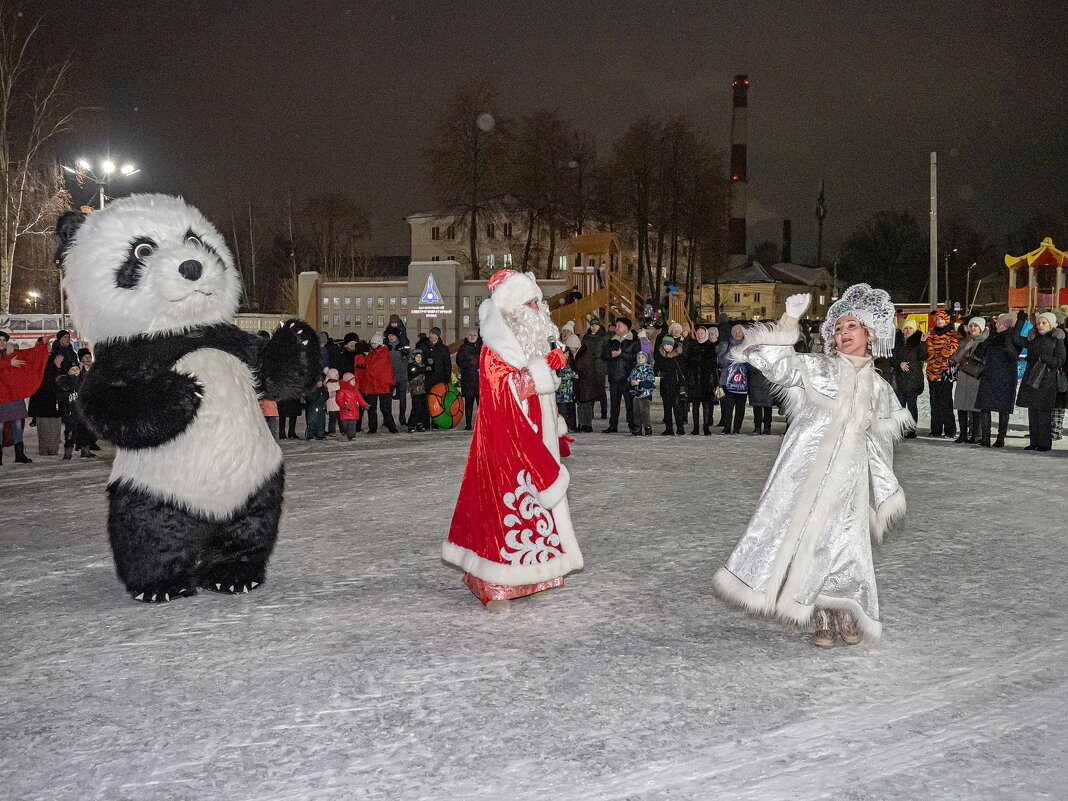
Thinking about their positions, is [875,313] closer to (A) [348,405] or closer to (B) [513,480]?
(B) [513,480]

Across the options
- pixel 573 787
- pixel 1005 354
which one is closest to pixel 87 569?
pixel 573 787

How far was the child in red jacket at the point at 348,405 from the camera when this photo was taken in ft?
45.0

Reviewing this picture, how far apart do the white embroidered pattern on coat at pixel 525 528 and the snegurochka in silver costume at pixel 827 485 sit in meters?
0.96

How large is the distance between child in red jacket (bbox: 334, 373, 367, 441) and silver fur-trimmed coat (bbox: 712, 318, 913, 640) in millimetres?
9782

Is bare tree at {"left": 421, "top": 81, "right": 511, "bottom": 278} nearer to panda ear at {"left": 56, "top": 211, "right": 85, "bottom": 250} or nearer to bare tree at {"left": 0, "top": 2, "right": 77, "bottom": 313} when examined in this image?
bare tree at {"left": 0, "top": 2, "right": 77, "bottom": 313}

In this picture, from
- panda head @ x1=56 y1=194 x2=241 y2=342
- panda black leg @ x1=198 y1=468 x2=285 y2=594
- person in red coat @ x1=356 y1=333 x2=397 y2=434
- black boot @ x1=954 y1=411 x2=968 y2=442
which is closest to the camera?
panda head @ x1=56 y1=194 x2=241 y2=342

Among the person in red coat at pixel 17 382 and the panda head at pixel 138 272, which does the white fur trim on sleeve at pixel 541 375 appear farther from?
Answer: the person in red coat at pixel 17 382

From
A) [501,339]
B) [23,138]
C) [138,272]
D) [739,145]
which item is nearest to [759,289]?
[739,145]

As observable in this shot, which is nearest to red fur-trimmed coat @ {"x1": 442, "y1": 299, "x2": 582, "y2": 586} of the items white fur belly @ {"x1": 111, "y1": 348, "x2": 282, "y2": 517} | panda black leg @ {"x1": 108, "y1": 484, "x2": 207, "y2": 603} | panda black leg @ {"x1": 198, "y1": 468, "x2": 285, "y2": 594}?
panda black leg @ {"x1": 198, "y1": 468, "x2": 285, "y2": 594}

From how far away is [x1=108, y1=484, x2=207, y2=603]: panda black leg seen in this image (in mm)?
5059

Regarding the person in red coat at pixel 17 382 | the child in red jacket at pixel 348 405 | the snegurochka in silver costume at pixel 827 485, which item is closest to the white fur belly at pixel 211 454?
the snegurochka in silver costume at pixel 827 485

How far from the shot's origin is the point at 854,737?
3.43 metres

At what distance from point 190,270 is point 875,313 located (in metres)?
3.62

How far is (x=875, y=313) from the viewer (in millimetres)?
4477
